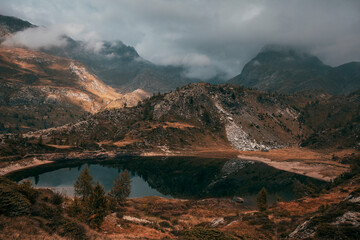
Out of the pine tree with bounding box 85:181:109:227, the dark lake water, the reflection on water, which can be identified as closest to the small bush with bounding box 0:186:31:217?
the pine tree with bounding box 85:181:109:227

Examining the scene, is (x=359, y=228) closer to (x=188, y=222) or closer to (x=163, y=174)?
(x=188, y=222)

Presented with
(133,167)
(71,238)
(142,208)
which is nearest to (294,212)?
(142,208)

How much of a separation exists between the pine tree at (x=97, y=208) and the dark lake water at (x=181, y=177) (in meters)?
54.4

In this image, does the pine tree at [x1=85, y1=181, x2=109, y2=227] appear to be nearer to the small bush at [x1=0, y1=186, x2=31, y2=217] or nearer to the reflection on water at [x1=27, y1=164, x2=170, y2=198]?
the small bush at [x1=0, y1=186, x2=31, y2=217]

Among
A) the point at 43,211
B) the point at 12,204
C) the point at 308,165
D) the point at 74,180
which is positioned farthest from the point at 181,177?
the point at 12,204

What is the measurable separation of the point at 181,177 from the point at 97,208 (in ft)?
287

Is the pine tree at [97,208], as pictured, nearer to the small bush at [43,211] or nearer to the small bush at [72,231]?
the small bush at [43,211]

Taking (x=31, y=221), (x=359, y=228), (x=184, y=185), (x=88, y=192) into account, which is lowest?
(x=184, y=185)

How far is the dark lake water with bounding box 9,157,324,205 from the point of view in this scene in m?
98.7

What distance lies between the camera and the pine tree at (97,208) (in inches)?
1460

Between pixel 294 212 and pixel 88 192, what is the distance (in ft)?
179

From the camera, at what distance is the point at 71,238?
911 inches

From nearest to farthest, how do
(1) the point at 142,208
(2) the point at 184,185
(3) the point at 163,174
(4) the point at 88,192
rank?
(4) the point at 88,192 < (1) the point at 142,208 < (2) the point at 184,185 < (3) the point at 163,174

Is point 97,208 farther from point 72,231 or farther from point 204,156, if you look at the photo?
point 204,156
